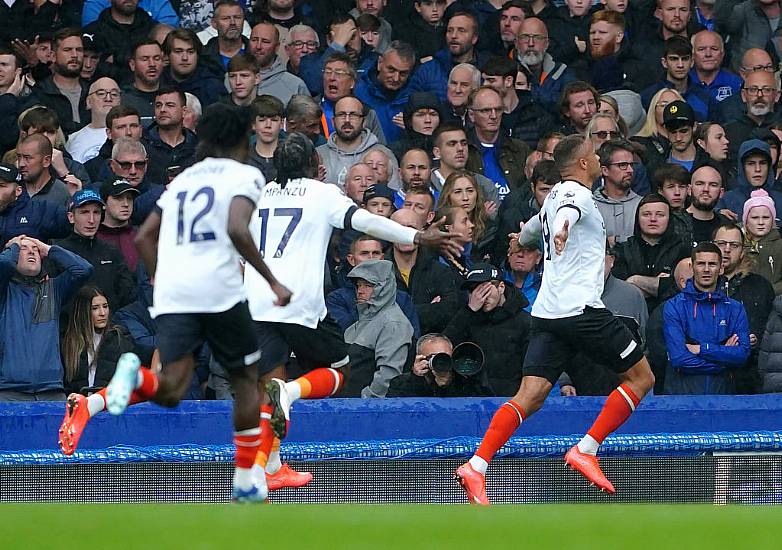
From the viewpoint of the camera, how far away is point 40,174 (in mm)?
13438

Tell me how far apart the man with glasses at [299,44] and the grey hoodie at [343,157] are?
1660 mm

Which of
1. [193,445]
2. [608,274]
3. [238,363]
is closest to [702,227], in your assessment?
[608,274]

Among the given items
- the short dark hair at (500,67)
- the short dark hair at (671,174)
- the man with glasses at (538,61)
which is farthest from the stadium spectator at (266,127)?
the short dark hair at (671,174)

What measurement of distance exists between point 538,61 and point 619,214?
2.65 m

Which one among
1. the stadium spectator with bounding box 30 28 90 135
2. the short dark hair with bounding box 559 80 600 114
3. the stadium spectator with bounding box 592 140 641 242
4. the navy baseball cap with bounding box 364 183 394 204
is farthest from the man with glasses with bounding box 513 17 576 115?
the stadium spectator with bounding box 30 28 90 135

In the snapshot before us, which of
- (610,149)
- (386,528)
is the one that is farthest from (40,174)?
(386,528)

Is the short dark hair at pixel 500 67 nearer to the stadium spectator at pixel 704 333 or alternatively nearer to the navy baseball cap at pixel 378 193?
the navy baseball cap at pixel 378 193

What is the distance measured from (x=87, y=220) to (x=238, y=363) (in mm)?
4417

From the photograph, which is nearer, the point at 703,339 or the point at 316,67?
the point at 703,339

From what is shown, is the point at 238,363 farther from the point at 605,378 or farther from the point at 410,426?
the point at 605,378

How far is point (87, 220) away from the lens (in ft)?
41.6

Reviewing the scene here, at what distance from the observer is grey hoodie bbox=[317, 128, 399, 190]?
46.8ft

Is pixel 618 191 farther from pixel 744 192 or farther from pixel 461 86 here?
pixel 461 86

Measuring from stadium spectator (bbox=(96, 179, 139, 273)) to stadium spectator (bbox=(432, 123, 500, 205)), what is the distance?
105 inches
